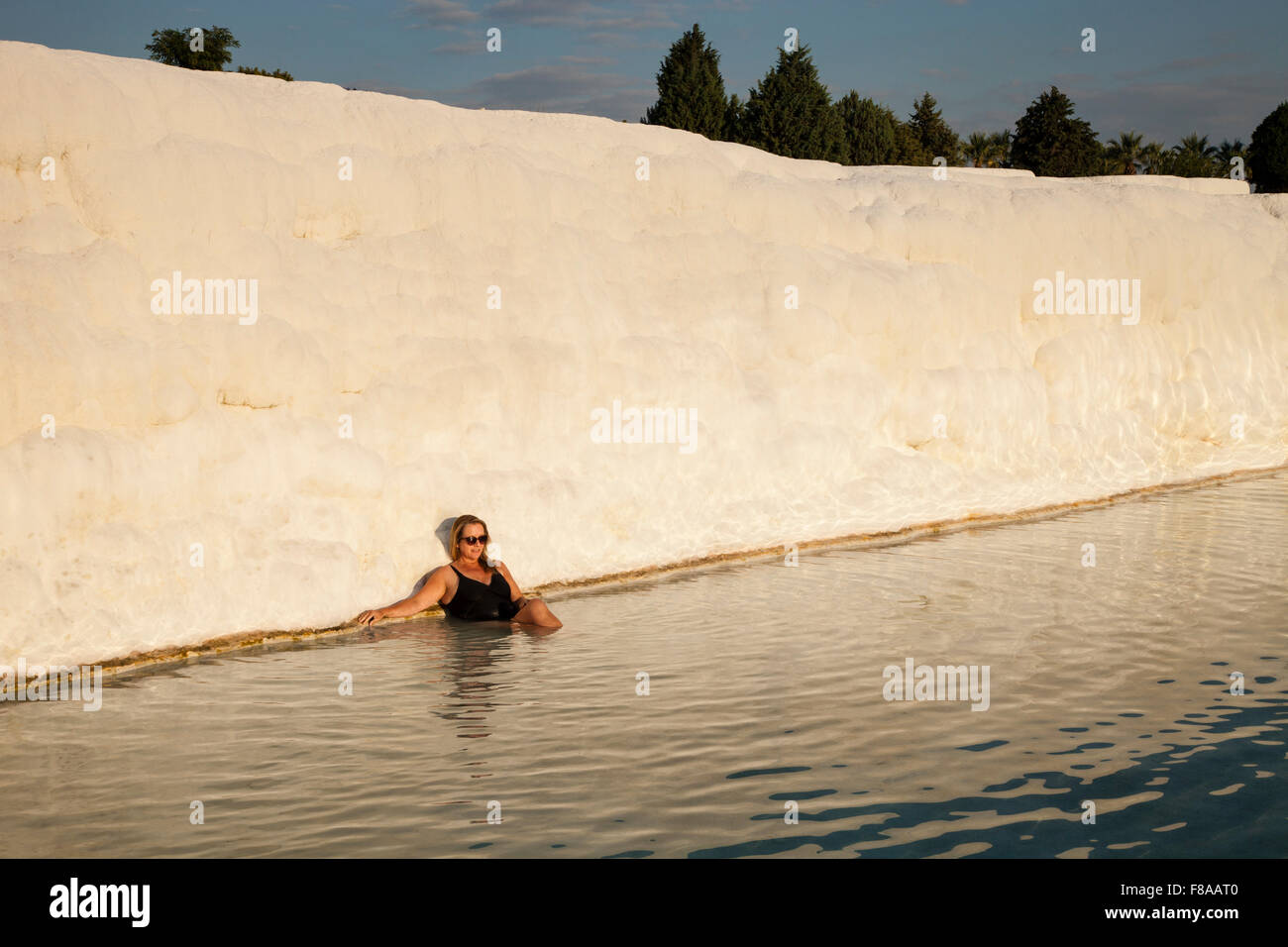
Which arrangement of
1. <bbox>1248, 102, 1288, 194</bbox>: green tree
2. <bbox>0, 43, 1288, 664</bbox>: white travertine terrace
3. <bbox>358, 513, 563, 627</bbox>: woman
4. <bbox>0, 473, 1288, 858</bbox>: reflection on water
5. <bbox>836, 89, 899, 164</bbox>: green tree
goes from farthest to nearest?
<bbox>836, 89, 899, 164</bbox>: green tree → <bbox>1248, 102, 1288, 194</bbox>: green tree → <bbox>358, 513, 563, 627</bbox>: woman → <bbox>0, 43, 1288, 664</bbox>: white travertine terrace → <bbox>0, 473, 1288, 858</bbox>: reflection on water

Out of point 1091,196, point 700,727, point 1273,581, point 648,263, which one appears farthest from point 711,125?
point 700,727

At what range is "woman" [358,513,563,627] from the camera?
8469mm

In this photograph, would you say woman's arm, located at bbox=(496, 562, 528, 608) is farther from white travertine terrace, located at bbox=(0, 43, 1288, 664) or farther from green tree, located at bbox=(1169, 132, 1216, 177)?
green tree, located at bbox=(1169, 132, 1216, 177)

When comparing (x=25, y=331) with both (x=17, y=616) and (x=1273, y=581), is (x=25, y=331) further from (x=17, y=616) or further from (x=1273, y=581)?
(x=1273, y=581)

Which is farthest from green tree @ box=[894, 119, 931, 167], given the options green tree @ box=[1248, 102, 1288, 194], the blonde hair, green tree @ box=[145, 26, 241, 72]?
the blonde hair

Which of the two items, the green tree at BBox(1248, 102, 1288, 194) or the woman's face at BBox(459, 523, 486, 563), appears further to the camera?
the green tree at BBox(1248, 102, 1288, 194)

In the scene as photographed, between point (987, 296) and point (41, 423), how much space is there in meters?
9.91

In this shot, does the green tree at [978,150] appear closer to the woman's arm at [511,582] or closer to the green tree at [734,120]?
the green tree at [734,120]

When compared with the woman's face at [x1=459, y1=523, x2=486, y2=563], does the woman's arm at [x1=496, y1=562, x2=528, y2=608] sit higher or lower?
lower

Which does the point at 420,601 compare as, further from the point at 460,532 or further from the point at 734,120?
the point at 734,120

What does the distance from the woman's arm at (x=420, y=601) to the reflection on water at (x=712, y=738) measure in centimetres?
11

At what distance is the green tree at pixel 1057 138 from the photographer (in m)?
47.1

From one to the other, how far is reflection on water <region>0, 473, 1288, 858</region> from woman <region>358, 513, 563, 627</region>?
6.2 inches

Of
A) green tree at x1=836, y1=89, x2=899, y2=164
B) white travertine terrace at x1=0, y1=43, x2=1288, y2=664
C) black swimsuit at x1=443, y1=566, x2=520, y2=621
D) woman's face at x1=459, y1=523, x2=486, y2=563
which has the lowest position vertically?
black swimsuit at x1=443, y1=566, x2=520, y2=621
